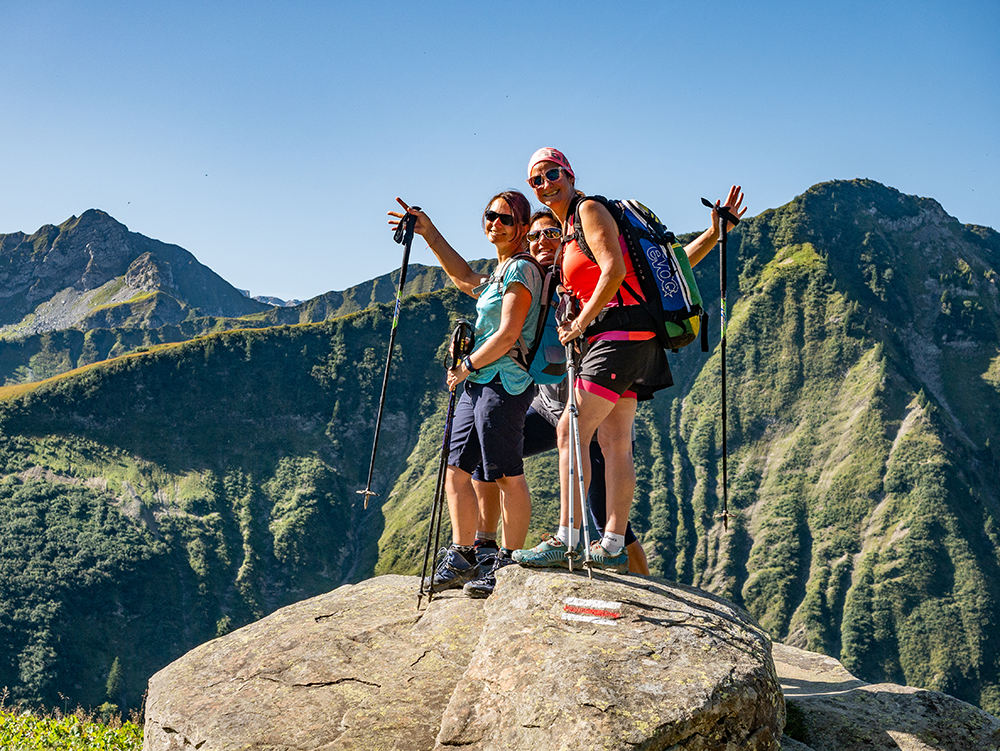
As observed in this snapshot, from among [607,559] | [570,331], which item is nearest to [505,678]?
[607,559]

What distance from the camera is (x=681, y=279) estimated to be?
579 cm

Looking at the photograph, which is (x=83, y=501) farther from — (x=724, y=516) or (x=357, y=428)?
(x=724, y=516)

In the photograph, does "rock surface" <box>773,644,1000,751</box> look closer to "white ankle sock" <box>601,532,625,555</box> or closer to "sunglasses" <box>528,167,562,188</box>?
"white ankle sock" <box>601,532,625,555</box>

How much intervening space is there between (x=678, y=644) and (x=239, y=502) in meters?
127

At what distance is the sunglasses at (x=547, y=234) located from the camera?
657 centimetres

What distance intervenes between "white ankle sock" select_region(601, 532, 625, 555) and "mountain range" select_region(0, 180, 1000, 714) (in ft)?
240

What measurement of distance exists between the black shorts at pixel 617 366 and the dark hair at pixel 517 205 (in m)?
1.28

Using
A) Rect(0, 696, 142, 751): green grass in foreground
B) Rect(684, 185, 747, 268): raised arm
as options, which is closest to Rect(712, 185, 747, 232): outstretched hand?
Rect(684, 185, 747, 268): raised arm

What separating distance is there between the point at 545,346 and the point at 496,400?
0.60 m

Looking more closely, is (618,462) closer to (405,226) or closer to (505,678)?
(505,678)

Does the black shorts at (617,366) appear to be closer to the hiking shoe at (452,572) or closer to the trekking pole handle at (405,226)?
the hiking shoe at (452,572)

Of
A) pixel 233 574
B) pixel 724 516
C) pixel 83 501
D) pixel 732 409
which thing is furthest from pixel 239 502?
pixel 724 516

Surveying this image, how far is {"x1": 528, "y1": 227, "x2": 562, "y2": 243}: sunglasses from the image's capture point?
6573mm

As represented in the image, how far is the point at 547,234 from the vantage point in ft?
21.6
